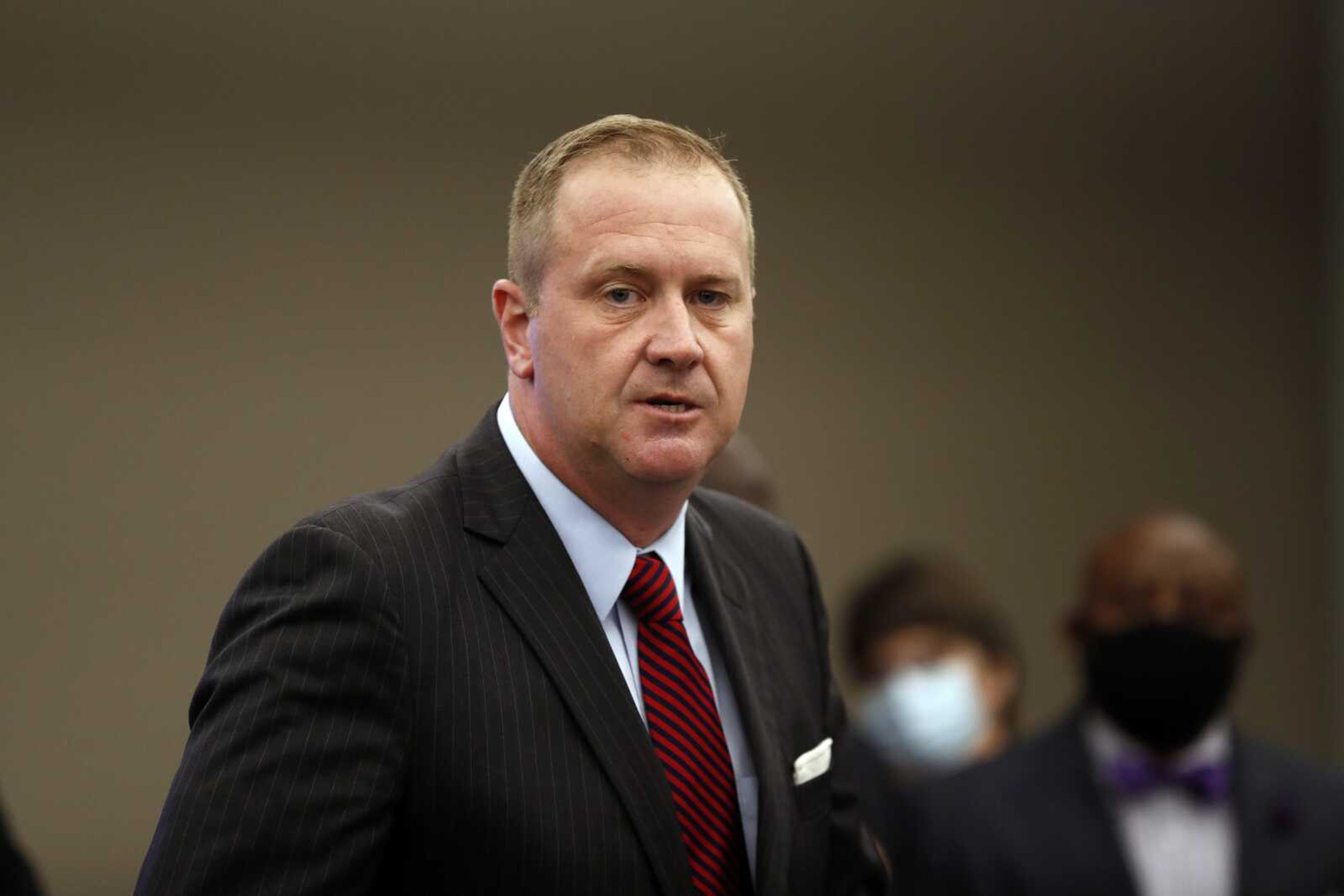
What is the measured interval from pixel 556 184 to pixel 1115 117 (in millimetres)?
7648

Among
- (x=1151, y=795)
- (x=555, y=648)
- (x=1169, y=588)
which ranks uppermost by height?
(x=555, y=648)

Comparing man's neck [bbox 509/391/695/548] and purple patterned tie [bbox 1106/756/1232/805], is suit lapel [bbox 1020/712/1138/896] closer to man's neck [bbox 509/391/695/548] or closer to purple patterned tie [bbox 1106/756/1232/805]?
purple patterned tie [bbox 1106/756/1232/805]

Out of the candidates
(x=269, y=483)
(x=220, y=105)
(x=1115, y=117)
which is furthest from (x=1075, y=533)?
(x=220, y=105)

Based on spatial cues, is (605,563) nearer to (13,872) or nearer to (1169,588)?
(13,872)

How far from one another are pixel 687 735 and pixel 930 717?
156 inches

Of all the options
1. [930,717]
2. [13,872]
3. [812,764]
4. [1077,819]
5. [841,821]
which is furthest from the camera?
[930,717]

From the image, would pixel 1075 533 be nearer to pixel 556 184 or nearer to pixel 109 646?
pixel 109 646

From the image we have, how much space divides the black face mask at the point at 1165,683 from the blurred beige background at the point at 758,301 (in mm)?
4082

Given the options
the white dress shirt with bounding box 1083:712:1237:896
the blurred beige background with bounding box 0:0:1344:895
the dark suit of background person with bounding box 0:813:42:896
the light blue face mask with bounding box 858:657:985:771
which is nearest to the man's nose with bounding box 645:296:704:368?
the dark suit of background person with bounding box 0:813:42:896

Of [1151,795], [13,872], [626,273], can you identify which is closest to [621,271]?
[626,273]

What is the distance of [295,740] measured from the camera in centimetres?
207

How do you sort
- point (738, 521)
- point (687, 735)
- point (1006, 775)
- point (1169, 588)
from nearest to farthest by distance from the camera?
point (687, 735) < point (738, 521) < point (1006, 775) < point (1169, 588)

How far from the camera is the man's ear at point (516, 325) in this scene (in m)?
2.43

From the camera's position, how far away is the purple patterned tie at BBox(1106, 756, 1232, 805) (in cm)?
443
